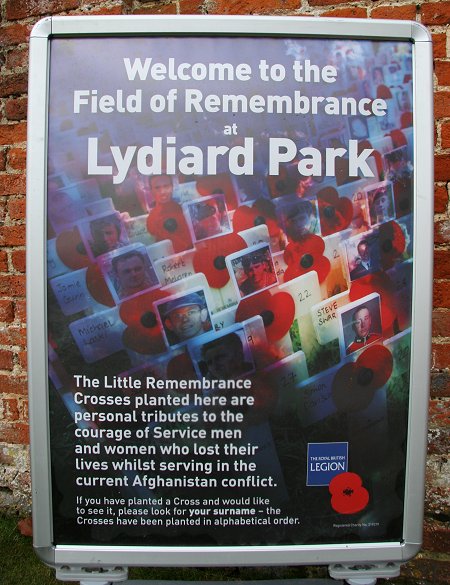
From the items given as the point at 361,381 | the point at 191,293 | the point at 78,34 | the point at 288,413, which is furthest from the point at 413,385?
the point at 78,34

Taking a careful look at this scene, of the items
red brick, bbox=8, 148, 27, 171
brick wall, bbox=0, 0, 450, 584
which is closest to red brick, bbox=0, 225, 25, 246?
brick wall, bbox=0, 0, 450, 584

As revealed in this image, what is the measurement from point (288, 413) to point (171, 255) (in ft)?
1.58

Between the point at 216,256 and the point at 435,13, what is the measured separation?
1.34 meters

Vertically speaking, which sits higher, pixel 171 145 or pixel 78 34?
pixel 78 34

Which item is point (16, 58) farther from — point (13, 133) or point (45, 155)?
point (45, 155)

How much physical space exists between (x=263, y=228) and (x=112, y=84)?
1.62 feet

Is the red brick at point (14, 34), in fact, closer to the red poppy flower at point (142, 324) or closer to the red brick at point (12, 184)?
the red brick at point (12, 184)

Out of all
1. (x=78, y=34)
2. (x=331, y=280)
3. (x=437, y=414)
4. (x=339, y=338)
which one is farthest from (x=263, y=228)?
(x=437, y=414)

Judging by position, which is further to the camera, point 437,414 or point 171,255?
point 437,414

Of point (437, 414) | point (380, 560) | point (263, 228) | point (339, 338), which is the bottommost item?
point (380, 560)

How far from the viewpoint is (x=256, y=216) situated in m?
1.15

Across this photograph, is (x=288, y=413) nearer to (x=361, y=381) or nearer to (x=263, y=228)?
(x=361, y=381)

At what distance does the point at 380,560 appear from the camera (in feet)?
4.04

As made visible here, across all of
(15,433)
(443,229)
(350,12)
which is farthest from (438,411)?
(15,433)
